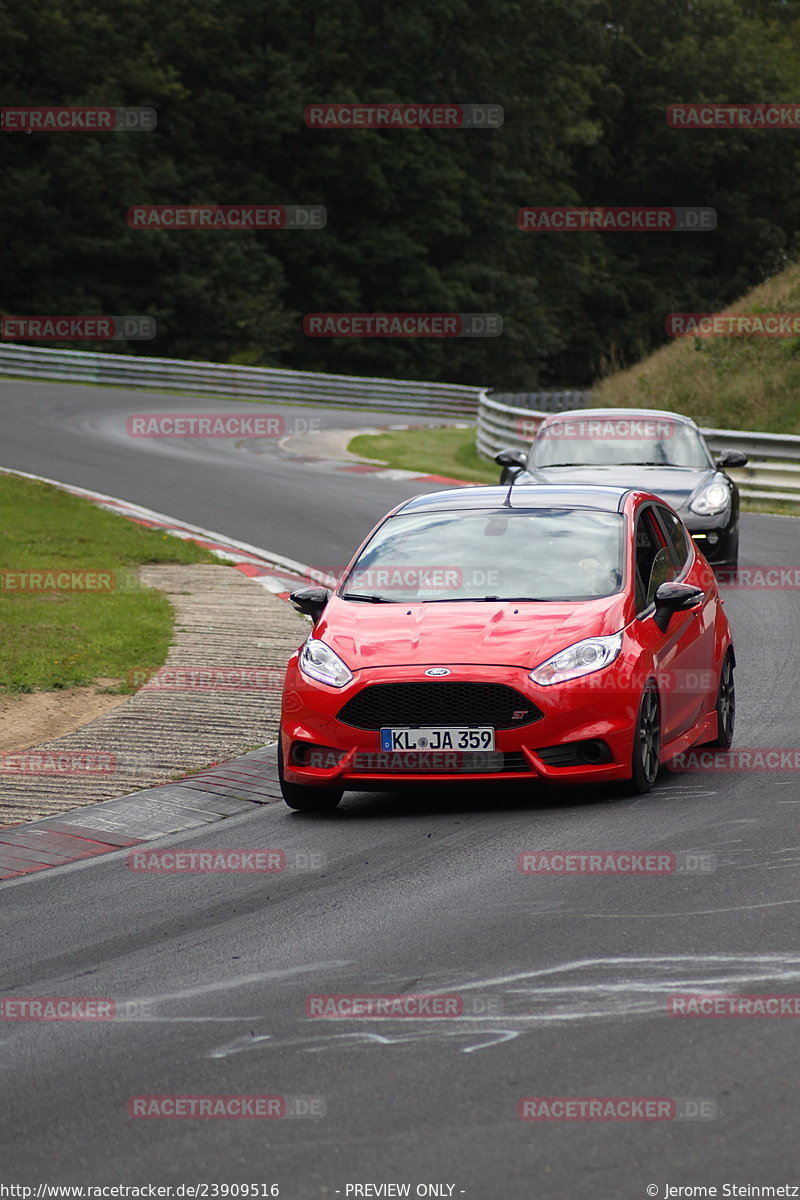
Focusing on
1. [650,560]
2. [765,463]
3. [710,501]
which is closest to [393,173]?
[765,463]

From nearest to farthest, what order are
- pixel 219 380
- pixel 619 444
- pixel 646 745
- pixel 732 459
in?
pixel 646 745 → pixel 732 459 → pixel 619 444 → pixel 219 380

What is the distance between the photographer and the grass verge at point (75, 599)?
1276cm

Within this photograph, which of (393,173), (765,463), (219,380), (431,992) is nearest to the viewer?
(431,992)

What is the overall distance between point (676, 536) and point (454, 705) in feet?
9.09

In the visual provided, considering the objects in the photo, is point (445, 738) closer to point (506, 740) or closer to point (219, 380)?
point (506, 740)

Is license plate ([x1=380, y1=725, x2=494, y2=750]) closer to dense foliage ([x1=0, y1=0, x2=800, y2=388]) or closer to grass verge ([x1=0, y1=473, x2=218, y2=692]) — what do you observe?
grass verge ([x1=0, y1=473, x2=218, y2=692])

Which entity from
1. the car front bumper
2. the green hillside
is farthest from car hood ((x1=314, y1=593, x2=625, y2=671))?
the green hillside

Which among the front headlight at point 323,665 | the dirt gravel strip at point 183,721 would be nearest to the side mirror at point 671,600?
the front headlight at point 323,665

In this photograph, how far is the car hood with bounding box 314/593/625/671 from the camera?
871 cm

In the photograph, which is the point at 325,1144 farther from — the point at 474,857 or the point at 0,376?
the point at 0,376

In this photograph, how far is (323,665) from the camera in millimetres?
8984

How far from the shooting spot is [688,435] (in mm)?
18672

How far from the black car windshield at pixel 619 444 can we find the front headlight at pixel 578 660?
949cm

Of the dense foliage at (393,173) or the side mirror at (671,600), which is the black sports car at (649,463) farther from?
the dense foliage at (393,173)
